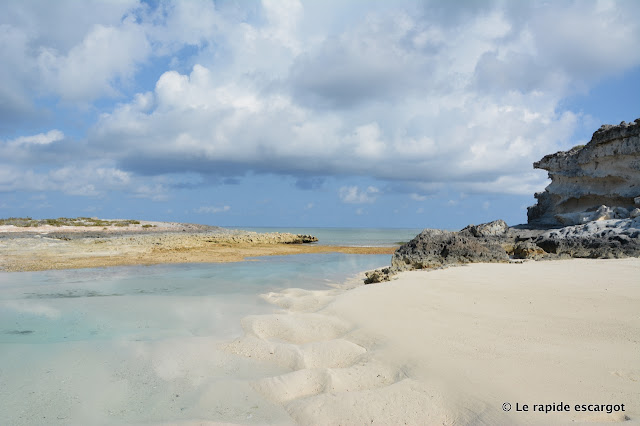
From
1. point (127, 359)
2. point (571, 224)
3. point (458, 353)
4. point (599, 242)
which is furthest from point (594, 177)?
point (127, 359)

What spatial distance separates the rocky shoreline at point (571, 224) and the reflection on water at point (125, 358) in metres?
5.25

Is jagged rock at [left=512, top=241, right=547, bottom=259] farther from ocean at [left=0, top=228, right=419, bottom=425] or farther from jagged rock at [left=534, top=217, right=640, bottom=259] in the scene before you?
ocean at [left=0, top=228, right=419, bottom=425]

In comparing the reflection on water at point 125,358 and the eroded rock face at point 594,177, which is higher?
the eroded rock face at point 594,177

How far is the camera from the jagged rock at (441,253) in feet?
38.6

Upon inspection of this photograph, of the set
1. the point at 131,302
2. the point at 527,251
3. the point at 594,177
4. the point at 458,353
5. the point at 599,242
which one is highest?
the point at 594,177

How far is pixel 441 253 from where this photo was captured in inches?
501

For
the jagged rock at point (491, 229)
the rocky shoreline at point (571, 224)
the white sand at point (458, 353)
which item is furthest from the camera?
the jagged rock at point (491, 229)

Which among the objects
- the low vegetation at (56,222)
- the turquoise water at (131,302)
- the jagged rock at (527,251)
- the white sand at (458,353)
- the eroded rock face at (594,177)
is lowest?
the turquoise water at (131,302)

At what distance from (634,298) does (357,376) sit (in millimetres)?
4768

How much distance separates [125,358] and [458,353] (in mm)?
4028

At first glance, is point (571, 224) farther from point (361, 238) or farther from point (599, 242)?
point (361, 238)

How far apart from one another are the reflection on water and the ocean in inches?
0.5

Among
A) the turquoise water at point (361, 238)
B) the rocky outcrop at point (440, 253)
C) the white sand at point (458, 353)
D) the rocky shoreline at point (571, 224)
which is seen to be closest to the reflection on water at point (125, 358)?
the white sand at point (458, 353)

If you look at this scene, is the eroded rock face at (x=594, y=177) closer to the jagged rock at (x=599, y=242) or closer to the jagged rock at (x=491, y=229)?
the jagged rock at (x=491, y=229)
